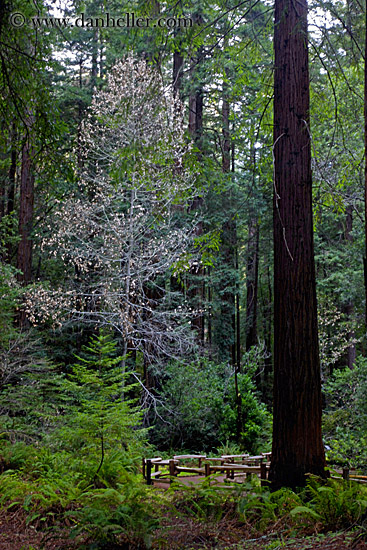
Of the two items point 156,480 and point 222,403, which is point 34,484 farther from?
point 222,403

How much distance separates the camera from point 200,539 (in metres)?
3.83

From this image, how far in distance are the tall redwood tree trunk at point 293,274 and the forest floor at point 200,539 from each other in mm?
1024

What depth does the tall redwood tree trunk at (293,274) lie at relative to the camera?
4859mm

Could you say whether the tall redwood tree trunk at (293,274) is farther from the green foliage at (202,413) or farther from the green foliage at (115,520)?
the green foliage at (202,413)

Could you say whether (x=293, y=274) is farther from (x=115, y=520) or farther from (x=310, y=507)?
(x=115, y=520)

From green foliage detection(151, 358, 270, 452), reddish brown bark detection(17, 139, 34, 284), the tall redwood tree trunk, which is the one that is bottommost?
green foliage detection(151, 358, 270, 452)

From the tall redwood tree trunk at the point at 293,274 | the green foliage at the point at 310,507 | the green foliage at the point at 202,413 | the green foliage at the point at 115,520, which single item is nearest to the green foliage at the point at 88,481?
the green foliage at the point at 115,520

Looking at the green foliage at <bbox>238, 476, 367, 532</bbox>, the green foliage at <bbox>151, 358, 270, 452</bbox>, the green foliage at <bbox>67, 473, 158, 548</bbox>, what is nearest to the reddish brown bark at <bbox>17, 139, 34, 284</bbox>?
the green foliage at <bbox>151, 358, 270, 452</bbox>

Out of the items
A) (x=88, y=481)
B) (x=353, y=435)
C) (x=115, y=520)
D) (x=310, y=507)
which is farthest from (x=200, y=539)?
(x=353, y=435)

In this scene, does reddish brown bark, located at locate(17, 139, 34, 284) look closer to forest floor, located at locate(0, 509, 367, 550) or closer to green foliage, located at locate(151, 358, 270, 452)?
green foliage, located at locate(151, 358, 270, 452)

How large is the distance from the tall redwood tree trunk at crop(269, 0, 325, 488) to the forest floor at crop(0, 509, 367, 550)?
3.36 feet

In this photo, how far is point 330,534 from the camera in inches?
142

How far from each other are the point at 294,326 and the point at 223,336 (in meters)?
15.2

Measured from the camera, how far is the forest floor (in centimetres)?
343
